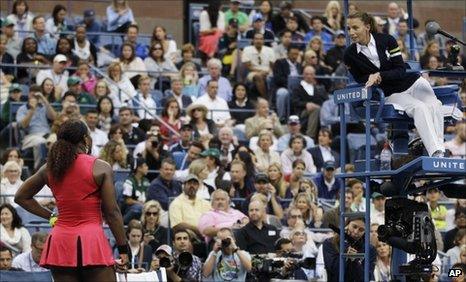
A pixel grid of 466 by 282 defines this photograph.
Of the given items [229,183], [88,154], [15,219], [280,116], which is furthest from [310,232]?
[88,154]

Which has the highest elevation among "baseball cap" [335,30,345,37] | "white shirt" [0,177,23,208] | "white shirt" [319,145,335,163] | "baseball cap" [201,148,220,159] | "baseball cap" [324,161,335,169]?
"baseball cap" [335,30,345,37]

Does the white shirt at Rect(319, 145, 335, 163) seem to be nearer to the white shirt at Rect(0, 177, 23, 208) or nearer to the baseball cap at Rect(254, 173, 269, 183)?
the baseball cap at Rect(254, 173, 269, 183)

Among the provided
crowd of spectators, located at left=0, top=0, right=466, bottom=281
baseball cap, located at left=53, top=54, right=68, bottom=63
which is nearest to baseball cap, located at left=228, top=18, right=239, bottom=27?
crowd of spectators, located at left=0, top=0, right=466, bottom=281

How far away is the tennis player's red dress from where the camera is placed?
10.8 metres

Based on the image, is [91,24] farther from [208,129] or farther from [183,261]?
[183,261]

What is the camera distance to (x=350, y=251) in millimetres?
14391

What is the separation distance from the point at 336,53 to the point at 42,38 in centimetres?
524

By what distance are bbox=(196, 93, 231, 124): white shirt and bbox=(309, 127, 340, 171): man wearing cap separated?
1.57 metres

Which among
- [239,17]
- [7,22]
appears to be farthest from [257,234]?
[239,17]

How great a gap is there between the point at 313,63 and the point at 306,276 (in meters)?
8.03

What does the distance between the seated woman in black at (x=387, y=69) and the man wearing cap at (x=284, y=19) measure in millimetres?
Answer: 12129

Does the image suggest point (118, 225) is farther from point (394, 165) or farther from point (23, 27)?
point (23, 27)

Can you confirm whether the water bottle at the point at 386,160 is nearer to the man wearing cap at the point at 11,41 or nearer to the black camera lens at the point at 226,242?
the black camera lens at the point at 226,242

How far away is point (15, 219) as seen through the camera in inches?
684
